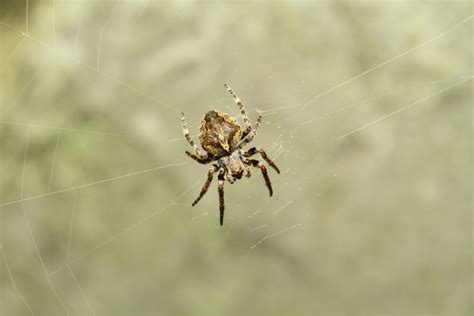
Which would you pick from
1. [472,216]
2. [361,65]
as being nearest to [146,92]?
[361,65]

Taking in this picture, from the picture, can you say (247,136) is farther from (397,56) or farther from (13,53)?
(13,53)

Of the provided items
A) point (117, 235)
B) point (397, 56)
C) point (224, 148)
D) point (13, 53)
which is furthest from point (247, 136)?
point (117, 235)

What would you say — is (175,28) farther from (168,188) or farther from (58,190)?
(58,190)

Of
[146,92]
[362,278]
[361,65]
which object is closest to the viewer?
[361,65]

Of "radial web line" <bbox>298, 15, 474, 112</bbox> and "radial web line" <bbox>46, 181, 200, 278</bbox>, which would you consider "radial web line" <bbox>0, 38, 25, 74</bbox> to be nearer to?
"radial web line" <bbox>46, 181, 200, 278</bbox>

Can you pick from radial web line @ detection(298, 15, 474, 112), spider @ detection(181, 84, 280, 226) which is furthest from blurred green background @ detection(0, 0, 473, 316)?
spider @ detection(181, 84, 280, 226)

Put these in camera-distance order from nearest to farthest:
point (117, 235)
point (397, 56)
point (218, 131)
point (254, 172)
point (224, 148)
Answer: point (218, 131)
point (224, 148)
point (397, 56)
point (254, 172)
point (117, 235)

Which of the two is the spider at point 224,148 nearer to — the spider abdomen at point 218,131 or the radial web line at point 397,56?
the spider abdomen at point 218,131

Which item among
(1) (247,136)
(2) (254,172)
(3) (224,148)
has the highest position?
(2) (254,172)
